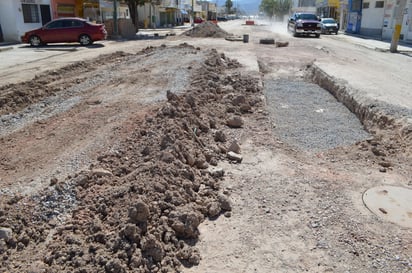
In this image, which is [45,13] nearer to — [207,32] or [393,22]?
[207,32]

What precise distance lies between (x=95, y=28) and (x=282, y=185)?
21577mm

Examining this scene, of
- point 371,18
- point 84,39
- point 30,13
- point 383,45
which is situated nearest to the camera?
point 84,39

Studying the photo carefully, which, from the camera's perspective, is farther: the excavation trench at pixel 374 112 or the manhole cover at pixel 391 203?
the excavation trench at pixel 374 112

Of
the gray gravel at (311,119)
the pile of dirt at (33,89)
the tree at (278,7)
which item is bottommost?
the gray gravel at (311,119)

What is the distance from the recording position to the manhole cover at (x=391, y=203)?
14.3 feet

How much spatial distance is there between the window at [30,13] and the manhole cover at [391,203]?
28616mm

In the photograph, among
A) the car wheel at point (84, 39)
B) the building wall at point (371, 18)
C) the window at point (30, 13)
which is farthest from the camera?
the building wall at point (371, 18)

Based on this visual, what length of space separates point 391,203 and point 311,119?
13.4 feet

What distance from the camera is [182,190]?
4.45 metres

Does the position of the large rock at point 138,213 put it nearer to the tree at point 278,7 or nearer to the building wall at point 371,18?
the building wall at point 371,18

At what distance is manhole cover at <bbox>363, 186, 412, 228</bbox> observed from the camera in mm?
4352

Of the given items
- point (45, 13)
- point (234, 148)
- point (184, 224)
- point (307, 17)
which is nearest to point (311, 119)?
point (234, 148)

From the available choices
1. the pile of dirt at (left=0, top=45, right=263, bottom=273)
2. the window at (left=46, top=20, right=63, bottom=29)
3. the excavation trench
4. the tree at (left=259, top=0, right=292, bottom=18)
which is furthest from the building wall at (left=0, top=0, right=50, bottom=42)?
the tree at (left=259, top=0, right=292, bottom=18)

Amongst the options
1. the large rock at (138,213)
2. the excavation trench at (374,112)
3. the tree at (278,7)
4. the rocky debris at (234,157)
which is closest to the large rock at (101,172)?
the large rock at (138,213)
